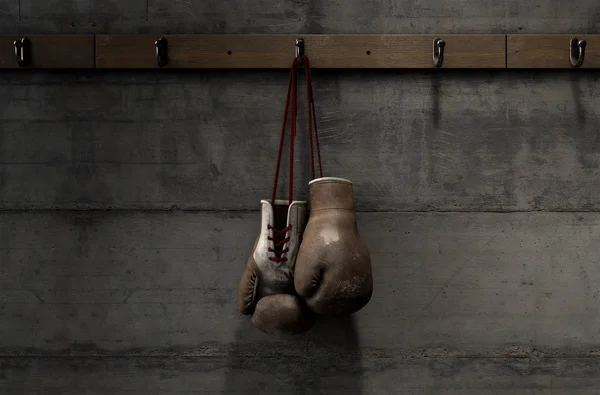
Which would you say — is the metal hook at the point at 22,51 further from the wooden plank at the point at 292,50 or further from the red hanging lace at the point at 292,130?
the red hanging lace at the point at 292,130

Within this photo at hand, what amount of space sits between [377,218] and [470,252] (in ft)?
1.06

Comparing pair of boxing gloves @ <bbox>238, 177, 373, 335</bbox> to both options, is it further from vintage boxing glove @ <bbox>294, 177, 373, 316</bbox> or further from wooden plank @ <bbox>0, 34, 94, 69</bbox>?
wooden plank @ <bbox>0, 34, 94, 69</bbox>

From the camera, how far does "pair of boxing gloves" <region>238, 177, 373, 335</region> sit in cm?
166

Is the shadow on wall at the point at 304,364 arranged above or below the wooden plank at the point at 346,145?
below

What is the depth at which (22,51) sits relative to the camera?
190 centimetres

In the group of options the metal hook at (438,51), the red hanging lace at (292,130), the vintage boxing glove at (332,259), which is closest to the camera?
the vintage boxing glove at (332,259)

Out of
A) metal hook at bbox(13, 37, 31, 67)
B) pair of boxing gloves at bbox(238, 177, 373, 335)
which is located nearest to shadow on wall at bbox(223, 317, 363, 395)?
pair of boxing gloves at bbox(238, 177, 373, 335)

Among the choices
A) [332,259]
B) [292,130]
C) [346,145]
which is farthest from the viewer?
[346,145]

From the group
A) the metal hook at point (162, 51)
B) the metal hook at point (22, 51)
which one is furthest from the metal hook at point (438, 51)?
the metal hook at point (22, 51)

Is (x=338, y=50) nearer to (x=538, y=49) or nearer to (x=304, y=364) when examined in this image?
(x=538, y=49)

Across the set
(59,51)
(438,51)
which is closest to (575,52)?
(438,51)

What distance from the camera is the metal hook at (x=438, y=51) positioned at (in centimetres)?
186

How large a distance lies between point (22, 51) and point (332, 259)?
1.20 meters

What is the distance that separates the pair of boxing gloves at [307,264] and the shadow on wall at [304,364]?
0.18m
